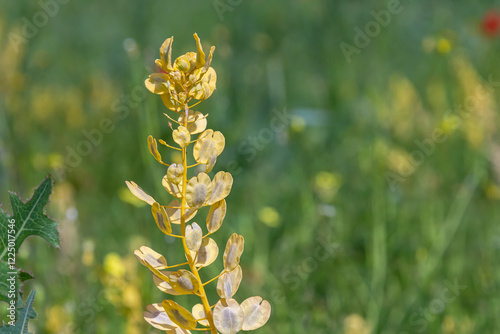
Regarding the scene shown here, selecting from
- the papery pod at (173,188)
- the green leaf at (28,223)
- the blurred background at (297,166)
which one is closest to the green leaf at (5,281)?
the green leaf at (28,223)

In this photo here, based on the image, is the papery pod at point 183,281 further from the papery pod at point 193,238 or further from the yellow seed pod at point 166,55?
the yellow seed pod at point 166,55

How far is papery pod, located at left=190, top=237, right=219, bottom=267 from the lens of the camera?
0.43 meters

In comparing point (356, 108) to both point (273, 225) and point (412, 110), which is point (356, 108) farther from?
point (273, 225)

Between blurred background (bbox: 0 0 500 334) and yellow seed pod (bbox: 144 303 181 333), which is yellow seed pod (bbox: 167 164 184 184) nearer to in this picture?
yellow seed pod (bbox: 144 303 181 333)

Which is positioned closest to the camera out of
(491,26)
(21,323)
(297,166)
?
(21,323)

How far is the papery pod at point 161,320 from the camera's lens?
1.32 feet

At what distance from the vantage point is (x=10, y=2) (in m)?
3.51

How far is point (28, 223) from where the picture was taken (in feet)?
1.52

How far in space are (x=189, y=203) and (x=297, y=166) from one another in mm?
1716

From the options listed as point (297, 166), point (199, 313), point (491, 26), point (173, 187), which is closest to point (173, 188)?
point (173, 187)

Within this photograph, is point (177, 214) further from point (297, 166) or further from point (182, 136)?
point (297, 166)

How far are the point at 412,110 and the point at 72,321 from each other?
A: 69.1 inches

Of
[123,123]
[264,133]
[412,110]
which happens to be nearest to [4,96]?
[123,123]

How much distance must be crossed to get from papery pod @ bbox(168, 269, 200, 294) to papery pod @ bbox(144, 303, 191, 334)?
23 mm
